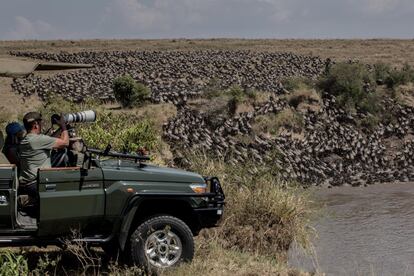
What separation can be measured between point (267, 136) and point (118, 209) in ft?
69.3

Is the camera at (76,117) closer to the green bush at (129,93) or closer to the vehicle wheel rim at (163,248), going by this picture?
the vehicle wheel rim at (163,248)

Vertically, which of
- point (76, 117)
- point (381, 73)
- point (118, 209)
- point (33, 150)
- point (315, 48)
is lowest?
point (118, 209)

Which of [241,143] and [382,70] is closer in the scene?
[241,143]

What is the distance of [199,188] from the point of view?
7.67m

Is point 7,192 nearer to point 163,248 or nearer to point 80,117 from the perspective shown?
point 80,117

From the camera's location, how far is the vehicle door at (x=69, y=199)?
271 inches

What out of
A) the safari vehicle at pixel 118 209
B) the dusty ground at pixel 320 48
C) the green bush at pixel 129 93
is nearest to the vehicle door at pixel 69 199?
the safari vehicle at pixel 118 209

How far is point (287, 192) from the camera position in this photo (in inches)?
427

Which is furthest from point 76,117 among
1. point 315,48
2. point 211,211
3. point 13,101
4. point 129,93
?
point 315,48

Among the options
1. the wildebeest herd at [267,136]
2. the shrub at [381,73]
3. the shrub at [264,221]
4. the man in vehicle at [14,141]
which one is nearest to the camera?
the man in vehicle at [14,141]

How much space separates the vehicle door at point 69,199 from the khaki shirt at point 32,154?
439 millimetres

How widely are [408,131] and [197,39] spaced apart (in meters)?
45.4

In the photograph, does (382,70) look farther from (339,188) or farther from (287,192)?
(287,192)

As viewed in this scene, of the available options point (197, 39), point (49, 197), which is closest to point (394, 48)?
point (197, 39)
